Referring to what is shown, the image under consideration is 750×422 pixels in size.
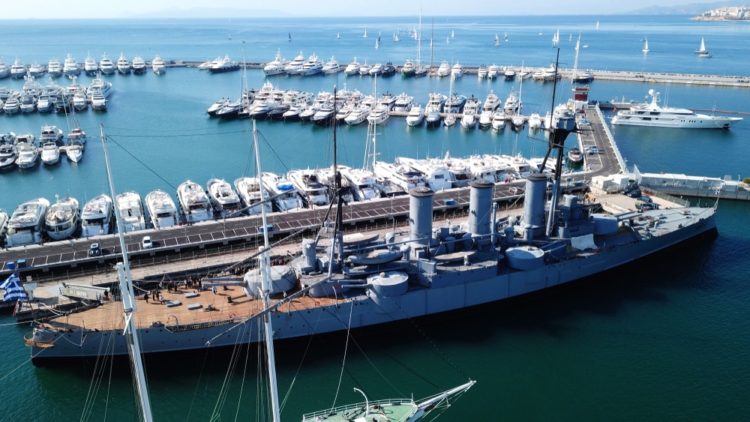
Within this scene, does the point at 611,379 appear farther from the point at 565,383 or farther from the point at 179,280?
the point at 179,280

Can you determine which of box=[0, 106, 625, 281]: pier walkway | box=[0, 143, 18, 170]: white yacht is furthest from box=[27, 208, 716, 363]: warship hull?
box=[0, 143, 18, 170]: white yacht

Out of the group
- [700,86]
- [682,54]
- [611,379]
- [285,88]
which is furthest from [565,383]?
[682,54]

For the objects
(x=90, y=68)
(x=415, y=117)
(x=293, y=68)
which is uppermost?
(x=293, y=68)

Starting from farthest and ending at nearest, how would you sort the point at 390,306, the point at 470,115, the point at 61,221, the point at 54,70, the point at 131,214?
the point at 54,70, the point at 470,115, the point at 131,214, the point at 61,221, the point at 390,306

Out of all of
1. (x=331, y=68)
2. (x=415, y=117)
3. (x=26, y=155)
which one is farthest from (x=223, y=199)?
(x=331, y=68)

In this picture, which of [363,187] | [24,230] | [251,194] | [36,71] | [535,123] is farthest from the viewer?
[36,71]

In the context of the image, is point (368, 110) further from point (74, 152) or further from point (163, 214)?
point (163, 214)

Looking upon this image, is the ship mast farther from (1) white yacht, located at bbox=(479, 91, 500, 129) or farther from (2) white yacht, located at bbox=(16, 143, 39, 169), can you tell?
(2) white yacht, located at bbox=(16, 143, 39, 169)
